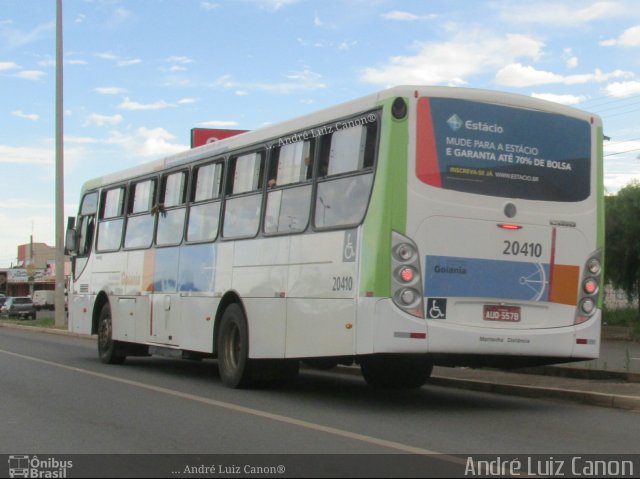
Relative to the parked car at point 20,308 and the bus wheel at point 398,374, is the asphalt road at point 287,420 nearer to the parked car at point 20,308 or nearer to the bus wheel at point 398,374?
the bus wheel at point 398,374

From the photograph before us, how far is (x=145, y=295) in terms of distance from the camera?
15406 millimetres

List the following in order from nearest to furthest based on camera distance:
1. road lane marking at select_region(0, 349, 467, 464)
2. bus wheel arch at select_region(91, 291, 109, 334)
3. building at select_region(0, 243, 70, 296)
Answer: road lane marking at select_region(0, 349, 467, 464)
bus wheel arch at select_region(91, 291, 109, 334)
building at select_region(0, 243, 70, 296)

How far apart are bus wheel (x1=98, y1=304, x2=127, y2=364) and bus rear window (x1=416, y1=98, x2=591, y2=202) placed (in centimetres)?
878

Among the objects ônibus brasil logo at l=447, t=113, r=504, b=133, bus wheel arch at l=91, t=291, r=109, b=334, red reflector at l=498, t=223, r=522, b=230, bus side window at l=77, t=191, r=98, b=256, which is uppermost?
ônibus brasil logo at l=447, t=113, r=504, b=133

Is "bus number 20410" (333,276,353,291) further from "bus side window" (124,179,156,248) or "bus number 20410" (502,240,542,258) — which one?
"bus side window" (124,179,156,248)

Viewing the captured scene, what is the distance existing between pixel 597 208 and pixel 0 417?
690 cm

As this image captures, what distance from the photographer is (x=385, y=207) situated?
31.7 feet

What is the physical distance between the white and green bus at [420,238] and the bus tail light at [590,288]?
0.02 meters

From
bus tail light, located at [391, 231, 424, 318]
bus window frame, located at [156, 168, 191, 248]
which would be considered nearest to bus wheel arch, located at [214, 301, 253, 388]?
bus window frame, located at [156, 168, 191, 248]

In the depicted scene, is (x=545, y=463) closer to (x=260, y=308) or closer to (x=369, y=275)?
(x=369, y=275)

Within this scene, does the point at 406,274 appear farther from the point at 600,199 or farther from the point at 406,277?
the point at 600,199

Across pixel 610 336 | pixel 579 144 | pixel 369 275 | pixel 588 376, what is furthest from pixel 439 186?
pixel 610 336

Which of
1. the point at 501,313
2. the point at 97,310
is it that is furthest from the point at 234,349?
the point at 97,310

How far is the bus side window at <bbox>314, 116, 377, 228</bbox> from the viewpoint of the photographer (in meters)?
10.0
